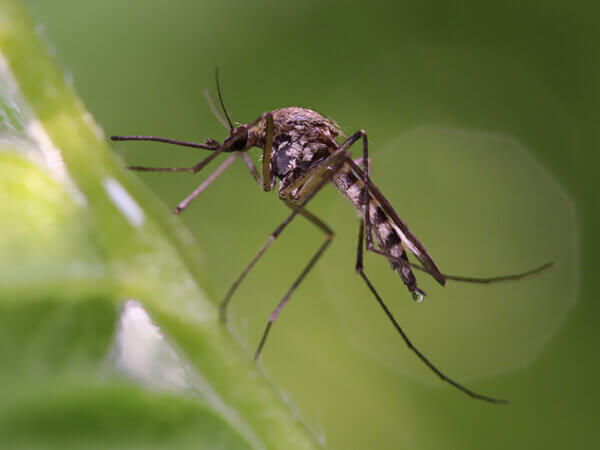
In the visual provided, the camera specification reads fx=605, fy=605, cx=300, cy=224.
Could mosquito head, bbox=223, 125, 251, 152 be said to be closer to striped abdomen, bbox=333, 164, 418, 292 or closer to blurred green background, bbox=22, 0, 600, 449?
striped abdomen, bbox=333, 164, 418, 292

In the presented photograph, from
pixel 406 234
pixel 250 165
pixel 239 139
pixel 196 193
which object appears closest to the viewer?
pixel 406 234

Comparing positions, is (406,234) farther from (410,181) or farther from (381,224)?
(410,181)

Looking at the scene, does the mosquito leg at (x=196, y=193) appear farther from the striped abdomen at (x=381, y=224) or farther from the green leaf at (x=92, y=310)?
the green leaf at (x=92, y=310)

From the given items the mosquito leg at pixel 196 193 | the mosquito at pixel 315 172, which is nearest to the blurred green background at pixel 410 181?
the mosquito leg at pixel 196 193

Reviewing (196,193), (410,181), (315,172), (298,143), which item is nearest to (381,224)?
(315,172)

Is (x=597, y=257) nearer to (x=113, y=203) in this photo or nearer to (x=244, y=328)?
(x=244, y=328)

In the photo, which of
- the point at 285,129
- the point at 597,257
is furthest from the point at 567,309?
the point at 285,129
